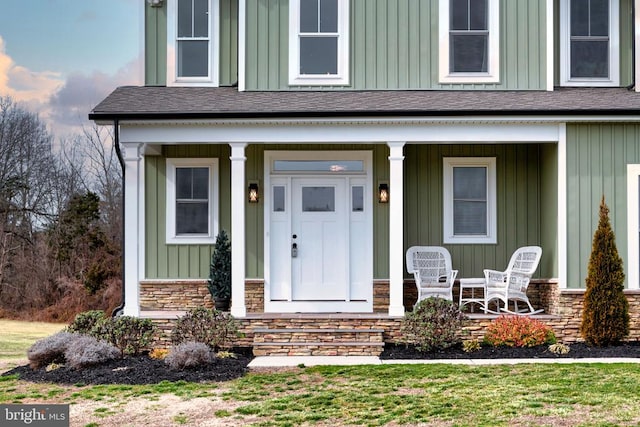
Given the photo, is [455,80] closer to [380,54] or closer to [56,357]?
[380,54]

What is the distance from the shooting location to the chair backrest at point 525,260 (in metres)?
12.0

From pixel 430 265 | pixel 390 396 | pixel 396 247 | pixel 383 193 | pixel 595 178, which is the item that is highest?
pixel 595 178

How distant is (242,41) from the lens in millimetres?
12672

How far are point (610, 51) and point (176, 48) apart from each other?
7.33 meters

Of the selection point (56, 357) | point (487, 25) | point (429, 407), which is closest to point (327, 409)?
point (429, 407)

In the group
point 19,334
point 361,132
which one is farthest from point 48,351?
point 19,334

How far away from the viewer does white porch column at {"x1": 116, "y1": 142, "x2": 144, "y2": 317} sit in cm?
1180

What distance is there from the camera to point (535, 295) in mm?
12734

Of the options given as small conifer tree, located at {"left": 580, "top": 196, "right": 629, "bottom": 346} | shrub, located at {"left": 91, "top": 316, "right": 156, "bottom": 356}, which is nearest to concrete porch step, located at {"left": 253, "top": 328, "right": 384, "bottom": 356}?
shrub, located at {"left": 91, "top": 316, "right": 156, "bottom": 356}

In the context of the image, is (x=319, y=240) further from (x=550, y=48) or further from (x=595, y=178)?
(x=550, y=48)

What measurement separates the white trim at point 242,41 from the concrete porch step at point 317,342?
4.10 m

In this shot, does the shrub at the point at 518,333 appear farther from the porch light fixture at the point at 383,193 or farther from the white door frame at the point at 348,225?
the porch light fixture at the point at 383,193

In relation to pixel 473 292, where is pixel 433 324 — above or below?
below

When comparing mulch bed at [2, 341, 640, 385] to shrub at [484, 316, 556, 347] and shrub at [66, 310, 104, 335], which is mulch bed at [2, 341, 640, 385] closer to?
shrub at [484, 316, 556, 347]
